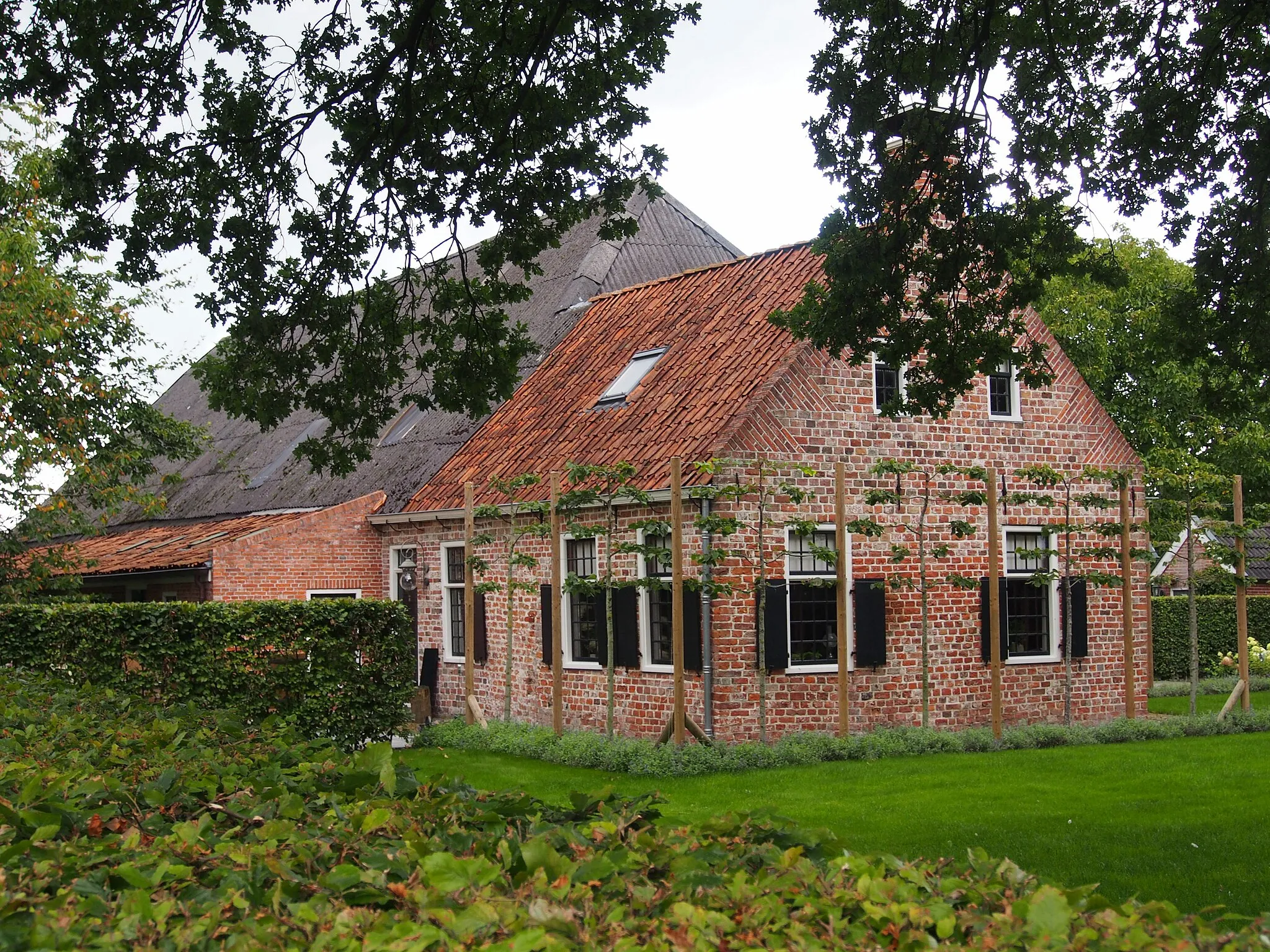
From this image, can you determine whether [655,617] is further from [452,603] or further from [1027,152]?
[1027,152]

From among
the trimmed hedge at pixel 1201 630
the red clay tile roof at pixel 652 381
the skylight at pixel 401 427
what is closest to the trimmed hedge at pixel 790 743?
the red clay tile roof at pixel 652 381

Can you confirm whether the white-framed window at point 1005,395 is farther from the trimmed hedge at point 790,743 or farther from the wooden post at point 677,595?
the wooden post at point 677,595

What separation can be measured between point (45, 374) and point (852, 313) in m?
13.5

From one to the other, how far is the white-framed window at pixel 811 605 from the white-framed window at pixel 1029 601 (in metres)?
2.91

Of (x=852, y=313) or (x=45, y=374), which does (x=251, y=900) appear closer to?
(x=852, y=313)

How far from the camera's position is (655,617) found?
1773 centimetres

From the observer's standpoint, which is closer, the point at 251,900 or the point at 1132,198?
the point at 251,900

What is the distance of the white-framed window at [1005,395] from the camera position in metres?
19.2

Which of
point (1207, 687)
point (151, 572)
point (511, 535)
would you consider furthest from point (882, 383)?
point (151, 572)

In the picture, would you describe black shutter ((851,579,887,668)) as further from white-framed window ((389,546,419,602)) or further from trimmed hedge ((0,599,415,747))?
white-framed window ((389,546,419,602))

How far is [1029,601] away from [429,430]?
10616 mm

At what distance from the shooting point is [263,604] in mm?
15273

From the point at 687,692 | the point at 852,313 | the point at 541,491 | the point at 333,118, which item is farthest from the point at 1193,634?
the point at 333,118

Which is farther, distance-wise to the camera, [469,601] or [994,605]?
[469,601]
